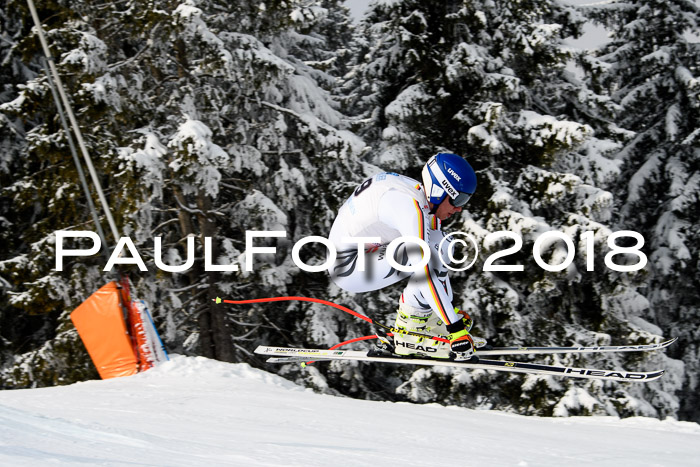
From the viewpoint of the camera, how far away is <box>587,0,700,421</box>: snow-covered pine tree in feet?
48.7

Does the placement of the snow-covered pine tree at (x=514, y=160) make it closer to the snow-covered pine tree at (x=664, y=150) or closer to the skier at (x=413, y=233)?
the snow-covered pine tree at (x=664, y=150)

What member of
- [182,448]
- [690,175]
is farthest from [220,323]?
[690,175]

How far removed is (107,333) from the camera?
751 centimetres

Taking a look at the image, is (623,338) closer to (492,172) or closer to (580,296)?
(580,296)

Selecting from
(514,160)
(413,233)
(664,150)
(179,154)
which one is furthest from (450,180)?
(664,150)

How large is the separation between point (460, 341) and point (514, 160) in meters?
8.04

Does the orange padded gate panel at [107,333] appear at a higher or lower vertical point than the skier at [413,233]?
lower

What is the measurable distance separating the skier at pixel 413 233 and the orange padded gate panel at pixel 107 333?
323 centimetres

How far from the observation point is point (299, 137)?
1135cm

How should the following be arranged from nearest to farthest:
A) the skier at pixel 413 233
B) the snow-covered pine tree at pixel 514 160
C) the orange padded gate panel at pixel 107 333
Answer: the skier at pixel 413 233
the orange padded gate panel at pixel 107 333
the snow-covered pine tree at pixel 514 160

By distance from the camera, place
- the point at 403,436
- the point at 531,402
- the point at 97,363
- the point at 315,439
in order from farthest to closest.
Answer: the point at 531,402 → the point at 97,363 → the point at 403,436 → the point at 315,439

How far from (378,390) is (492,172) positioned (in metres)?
4.99

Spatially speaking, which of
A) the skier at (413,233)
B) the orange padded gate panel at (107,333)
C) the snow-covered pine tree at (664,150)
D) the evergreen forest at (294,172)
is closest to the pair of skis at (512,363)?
the skier at (413,233)

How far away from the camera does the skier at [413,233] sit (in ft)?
15.4
